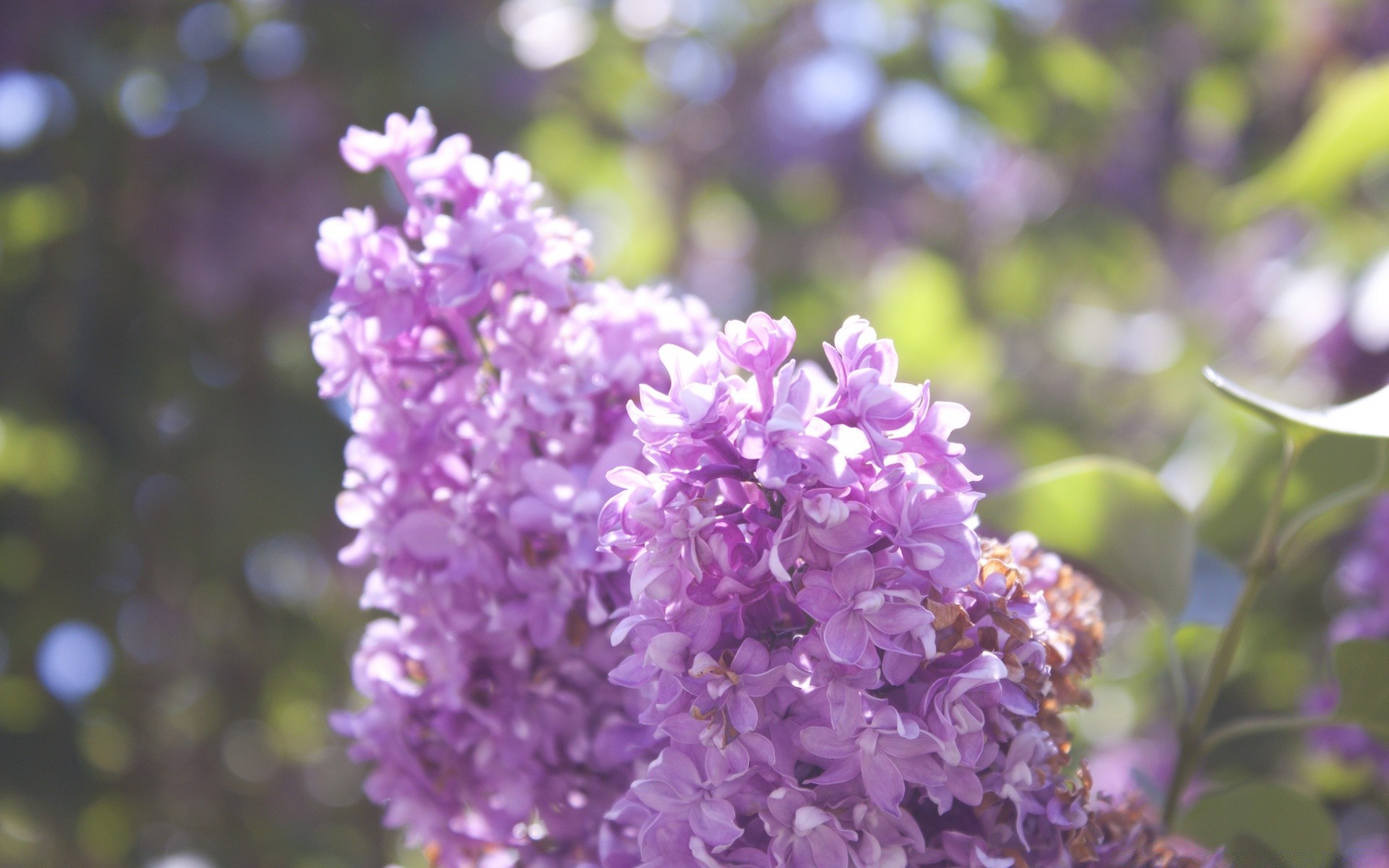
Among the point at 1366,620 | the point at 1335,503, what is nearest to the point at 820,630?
the point at 1335,503

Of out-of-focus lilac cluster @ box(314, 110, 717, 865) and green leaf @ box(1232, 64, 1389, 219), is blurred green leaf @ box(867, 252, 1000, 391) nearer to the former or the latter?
green leaf @ box(1232, 64, 1389, 219)

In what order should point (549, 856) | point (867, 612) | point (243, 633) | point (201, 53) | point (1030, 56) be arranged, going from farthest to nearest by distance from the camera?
point (243, 633) → point (1030, 56) → point (201, 53) → point (549, 856) → point (867, 612)

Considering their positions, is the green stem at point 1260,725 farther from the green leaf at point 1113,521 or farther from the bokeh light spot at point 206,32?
the bokeh light spot at point 206,32

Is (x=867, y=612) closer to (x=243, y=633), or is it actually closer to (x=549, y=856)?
(x=549, y=856)

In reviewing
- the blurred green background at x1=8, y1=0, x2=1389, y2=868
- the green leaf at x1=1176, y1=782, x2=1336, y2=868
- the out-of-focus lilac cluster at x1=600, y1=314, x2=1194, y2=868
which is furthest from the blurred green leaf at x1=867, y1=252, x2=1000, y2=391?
the out-of-focus lilac cluster at x1=600, y1=314, x2=1194, y2=868

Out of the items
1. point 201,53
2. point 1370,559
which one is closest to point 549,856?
point 1370,559

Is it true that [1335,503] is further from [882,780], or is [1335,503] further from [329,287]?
[329,287]

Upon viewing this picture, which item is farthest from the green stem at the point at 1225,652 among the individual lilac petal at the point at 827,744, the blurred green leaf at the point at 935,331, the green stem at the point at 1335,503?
the blurred green leaf at the point at 935,331
